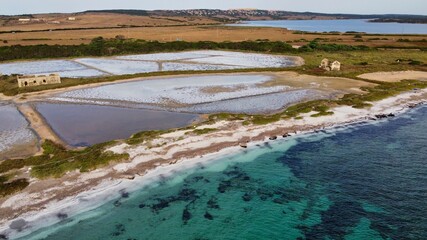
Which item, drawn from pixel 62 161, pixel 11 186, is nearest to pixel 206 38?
pixel 62 161

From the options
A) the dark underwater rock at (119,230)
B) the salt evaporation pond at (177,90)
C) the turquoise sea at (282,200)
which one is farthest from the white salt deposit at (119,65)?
the dark underwater rock at (119,230)

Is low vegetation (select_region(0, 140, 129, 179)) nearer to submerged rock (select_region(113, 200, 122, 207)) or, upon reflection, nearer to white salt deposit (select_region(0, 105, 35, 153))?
submerged rock (select_region(113, 200, 122, 207))

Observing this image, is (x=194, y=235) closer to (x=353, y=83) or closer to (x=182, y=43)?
(x=353, y=83)

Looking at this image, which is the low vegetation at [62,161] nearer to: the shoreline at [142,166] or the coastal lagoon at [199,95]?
the shoreline at [142,166]

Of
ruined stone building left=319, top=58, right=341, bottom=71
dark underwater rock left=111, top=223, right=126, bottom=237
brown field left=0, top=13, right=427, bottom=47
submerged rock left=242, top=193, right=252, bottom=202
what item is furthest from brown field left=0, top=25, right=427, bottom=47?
dark underwater rock left=111, top=223, right=126, bottom=237

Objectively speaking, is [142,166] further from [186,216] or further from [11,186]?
[11,186]
